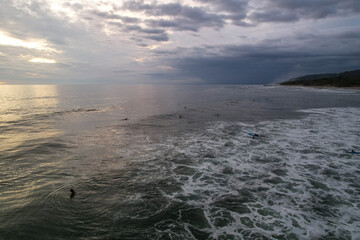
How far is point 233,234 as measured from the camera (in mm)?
6719

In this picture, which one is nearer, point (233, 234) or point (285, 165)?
point (233, 234)

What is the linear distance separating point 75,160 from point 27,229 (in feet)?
21.4

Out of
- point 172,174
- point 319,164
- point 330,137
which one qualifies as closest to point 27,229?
point 172,174

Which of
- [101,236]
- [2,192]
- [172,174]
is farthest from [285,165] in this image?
[2,192]

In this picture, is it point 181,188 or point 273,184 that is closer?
point 181,188

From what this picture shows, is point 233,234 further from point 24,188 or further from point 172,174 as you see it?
point 24,188

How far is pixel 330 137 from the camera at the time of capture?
1823cm

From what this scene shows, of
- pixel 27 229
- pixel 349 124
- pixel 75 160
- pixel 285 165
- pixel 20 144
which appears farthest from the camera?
pixel 349 124

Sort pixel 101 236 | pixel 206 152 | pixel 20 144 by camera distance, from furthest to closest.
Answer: pixel 20 144, pixel 206 152, pixel 101 236

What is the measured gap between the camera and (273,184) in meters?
10.0

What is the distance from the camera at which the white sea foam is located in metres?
7.04

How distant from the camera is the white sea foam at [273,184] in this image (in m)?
7.04

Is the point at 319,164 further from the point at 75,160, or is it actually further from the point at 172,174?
the point at 75,160

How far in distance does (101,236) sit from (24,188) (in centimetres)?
622
